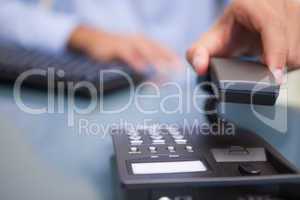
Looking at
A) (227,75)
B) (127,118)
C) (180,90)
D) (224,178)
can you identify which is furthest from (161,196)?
(180,90)

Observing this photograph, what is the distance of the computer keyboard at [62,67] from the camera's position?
22.5 inches

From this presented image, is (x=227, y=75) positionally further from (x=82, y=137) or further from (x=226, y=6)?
(x=226, y=6)

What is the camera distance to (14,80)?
0.59 metres

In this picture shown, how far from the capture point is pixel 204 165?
331 millimetres

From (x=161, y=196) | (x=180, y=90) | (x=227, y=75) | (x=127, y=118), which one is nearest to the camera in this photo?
(x=161, y=196)

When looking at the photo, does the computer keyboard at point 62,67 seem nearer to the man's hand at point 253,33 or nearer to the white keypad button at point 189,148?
the man's hand at point 253,33

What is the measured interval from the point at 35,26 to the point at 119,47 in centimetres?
14

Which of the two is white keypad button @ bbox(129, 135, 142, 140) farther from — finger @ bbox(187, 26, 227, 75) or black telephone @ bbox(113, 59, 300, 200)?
finger @ bbox(187, 26, 227, 75)

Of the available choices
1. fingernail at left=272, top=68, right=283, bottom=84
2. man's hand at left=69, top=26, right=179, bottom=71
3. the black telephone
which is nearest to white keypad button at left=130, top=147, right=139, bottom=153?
the black telephone

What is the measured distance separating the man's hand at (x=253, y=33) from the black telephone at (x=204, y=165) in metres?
0.10

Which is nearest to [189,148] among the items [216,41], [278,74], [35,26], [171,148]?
[171,148]

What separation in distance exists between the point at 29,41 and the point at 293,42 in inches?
16.1

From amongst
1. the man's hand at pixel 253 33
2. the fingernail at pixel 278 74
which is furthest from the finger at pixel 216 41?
the fingernail at pixel 278 74

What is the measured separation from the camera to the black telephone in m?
0.29
